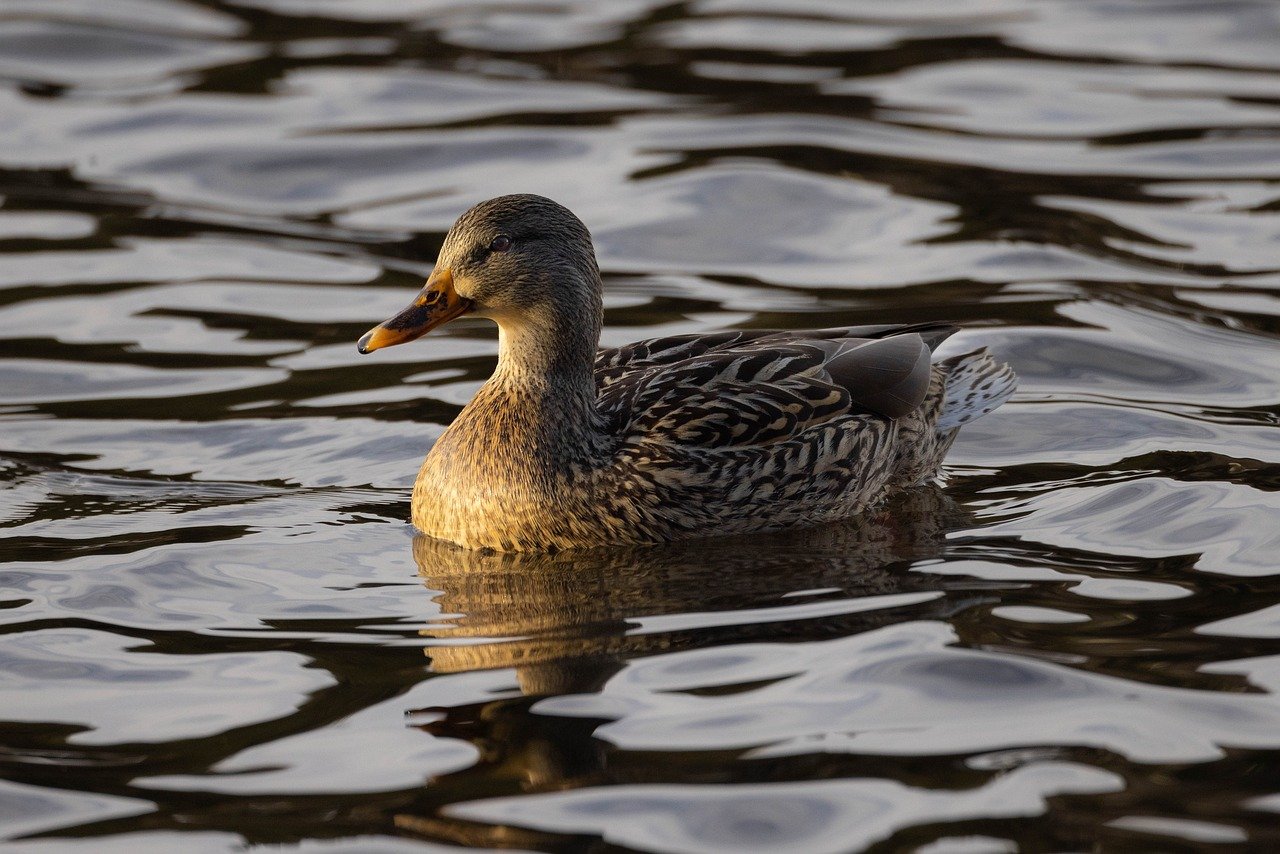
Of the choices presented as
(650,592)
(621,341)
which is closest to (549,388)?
(650,592)

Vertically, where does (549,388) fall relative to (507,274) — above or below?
below

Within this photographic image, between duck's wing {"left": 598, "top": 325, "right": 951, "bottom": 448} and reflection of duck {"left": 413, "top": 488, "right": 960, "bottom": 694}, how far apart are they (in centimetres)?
48

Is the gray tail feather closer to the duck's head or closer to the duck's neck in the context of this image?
the duck's neck

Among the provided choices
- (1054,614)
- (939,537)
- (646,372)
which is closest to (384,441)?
(646,372)

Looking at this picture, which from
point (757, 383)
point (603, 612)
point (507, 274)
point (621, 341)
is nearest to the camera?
point (603, 612)

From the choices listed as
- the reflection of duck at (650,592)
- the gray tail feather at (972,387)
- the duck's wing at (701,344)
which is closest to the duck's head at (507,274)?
the duck's wing at (701,344)

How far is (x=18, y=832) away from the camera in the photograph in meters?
5.68

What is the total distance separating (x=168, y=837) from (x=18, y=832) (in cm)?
49

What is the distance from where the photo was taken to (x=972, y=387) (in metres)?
9.41

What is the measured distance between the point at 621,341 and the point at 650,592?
12.7ft

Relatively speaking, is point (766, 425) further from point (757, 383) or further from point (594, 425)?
point (594, 425)

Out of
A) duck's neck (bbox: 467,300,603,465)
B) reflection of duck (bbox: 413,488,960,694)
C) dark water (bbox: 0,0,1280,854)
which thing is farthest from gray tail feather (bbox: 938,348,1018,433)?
duck's neck (bbox: 467,300,603,465)

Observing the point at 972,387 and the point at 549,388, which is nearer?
the point at 549,388

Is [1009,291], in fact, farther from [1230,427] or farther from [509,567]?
[509,567]
